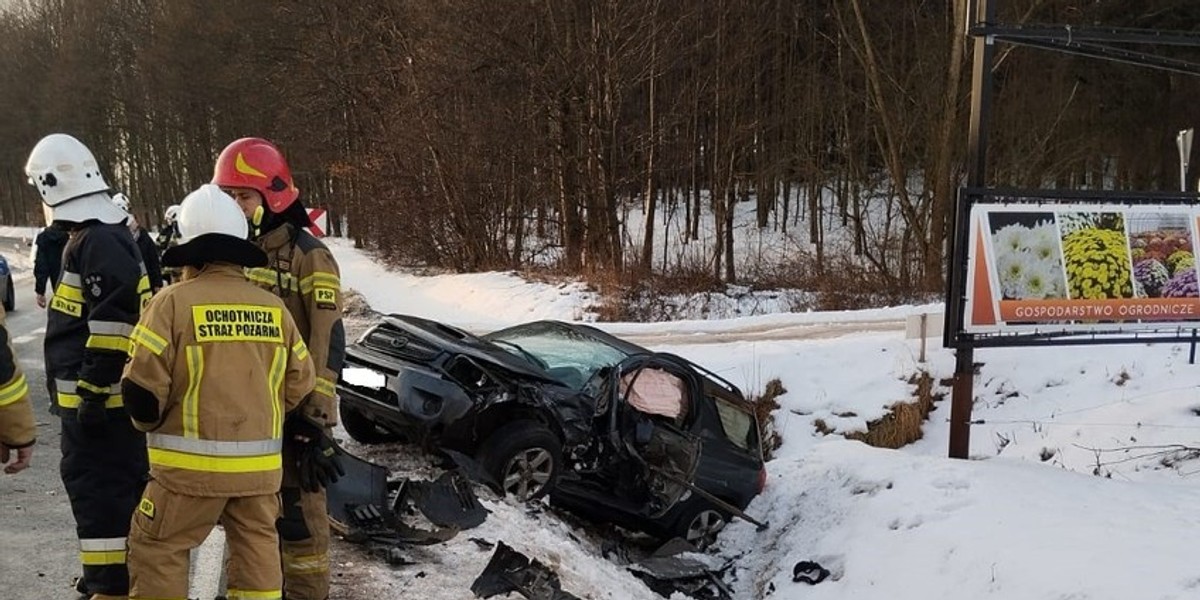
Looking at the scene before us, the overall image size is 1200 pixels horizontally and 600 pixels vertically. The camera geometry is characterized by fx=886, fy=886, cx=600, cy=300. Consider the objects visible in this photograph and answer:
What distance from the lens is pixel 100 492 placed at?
349 cm

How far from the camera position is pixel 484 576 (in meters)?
4.47

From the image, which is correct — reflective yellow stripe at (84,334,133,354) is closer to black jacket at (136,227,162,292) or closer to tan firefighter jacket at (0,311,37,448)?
tan firefighter jacket at (0,311,37,448)

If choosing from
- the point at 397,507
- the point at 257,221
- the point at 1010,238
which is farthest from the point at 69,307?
the point at 1010,238

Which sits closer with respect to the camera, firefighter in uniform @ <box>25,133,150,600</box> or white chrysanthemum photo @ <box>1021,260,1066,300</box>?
firefighter in uniform @ <box>25,133,150,600</box>

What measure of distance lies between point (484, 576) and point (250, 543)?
154cm

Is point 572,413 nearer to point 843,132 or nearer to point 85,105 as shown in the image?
point 843,132

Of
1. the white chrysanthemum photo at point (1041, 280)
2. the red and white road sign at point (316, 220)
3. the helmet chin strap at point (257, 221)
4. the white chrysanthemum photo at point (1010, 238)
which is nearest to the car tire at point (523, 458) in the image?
the red and white road sign at point (316, 220)

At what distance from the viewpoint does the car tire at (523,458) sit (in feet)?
19.4

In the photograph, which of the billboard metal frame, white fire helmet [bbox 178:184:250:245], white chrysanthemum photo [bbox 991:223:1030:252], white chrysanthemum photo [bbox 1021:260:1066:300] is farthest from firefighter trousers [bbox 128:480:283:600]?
white chrysanthemum photo [bbox 1021:260:1066:300]

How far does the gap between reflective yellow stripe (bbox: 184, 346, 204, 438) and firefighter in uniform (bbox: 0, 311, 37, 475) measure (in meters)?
0.85

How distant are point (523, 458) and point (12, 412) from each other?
3.22m

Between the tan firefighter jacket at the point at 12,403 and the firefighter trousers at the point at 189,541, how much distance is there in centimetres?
72

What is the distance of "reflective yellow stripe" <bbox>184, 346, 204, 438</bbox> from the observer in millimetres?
3016

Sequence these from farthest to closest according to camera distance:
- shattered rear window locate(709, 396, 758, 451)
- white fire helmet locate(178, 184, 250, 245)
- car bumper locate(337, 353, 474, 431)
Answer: shattered rear window locate(709, 396, 758, 451) < car bumper locate(337, 353, 474, 431) < white fire helmet locate(178, 184, 250, 245)
